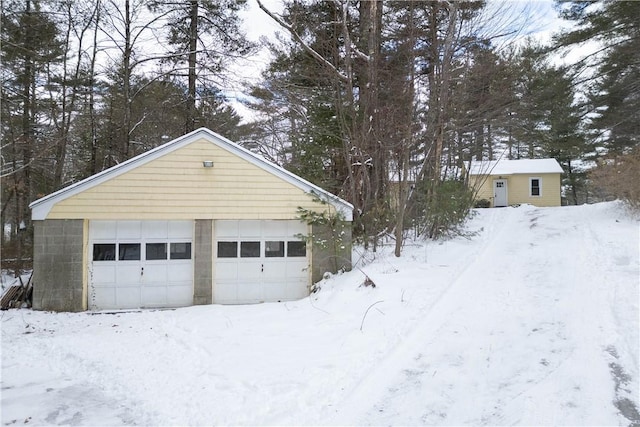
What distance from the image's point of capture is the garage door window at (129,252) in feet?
32.4

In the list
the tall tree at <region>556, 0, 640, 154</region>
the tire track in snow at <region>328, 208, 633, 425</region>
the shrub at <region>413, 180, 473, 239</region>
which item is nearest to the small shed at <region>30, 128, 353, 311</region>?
the shrub at <region>413, 180, 473, 239</region>

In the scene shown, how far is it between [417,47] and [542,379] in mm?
10431

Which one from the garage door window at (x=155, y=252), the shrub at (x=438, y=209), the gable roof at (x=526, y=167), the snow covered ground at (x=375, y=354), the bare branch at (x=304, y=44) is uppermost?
the bare branch at (x=304, y=44)

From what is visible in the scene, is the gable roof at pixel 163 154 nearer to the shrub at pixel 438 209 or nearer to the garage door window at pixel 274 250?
the garage door window at pixel 274 250

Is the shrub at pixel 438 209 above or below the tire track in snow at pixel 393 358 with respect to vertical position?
above

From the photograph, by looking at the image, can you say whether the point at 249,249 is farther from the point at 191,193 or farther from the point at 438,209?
the point at 438,209

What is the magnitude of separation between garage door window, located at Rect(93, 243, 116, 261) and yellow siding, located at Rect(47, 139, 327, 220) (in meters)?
0.76

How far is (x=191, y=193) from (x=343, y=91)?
6097mm

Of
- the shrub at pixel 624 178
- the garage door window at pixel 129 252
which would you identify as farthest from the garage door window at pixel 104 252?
the shrub at pixel 624 178

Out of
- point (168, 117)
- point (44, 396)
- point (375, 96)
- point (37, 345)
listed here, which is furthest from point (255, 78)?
point (44, 396)

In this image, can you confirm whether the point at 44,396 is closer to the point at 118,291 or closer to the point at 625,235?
the point at 118,291

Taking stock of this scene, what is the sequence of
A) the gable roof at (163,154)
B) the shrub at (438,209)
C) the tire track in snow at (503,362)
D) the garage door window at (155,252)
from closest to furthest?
the tire track in snow at (503,362) < the gable roof at (163,154) < the garage door window at (155,252) < the shrub at (438,209)

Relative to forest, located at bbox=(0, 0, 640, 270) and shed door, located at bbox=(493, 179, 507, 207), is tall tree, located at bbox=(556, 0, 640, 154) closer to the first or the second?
forest, located at bbox=(0, 0, 640, 270)

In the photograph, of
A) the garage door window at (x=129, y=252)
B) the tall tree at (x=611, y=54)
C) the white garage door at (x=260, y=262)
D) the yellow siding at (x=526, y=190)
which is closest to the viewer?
the garage door window at (x=129, y=252)
